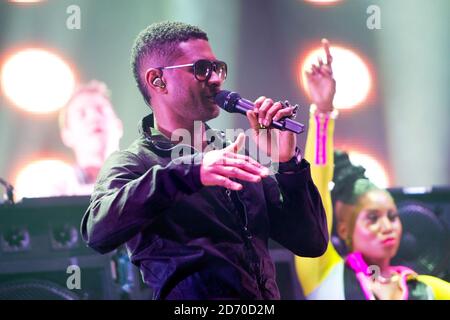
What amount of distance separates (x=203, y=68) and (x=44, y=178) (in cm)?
127

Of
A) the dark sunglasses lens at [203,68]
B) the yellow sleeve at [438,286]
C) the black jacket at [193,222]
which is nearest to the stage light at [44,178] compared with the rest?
the black jacket at [193,222]

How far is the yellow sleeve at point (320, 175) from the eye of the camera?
111 inches

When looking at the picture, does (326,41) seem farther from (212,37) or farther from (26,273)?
(26,273)

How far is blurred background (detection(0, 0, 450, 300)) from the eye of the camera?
294 cm

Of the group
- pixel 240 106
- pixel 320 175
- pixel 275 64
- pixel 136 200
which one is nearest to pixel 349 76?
pixel 275 64

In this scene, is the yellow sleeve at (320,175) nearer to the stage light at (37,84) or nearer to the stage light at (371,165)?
the stage light at (371,165)

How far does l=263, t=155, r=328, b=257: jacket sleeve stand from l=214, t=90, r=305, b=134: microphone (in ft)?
0.64

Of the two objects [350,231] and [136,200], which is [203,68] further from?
[350,231]

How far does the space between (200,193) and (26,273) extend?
134 centimetres

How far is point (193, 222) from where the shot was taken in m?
1.77

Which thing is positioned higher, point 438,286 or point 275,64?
point 275,64

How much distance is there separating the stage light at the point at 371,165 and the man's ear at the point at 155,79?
1.21 m

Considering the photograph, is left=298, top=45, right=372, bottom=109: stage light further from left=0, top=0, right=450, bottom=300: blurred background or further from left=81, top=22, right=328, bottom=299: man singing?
left=81, top=22, right=328, bottom=299: man singing

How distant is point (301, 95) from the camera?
288 centimetres
